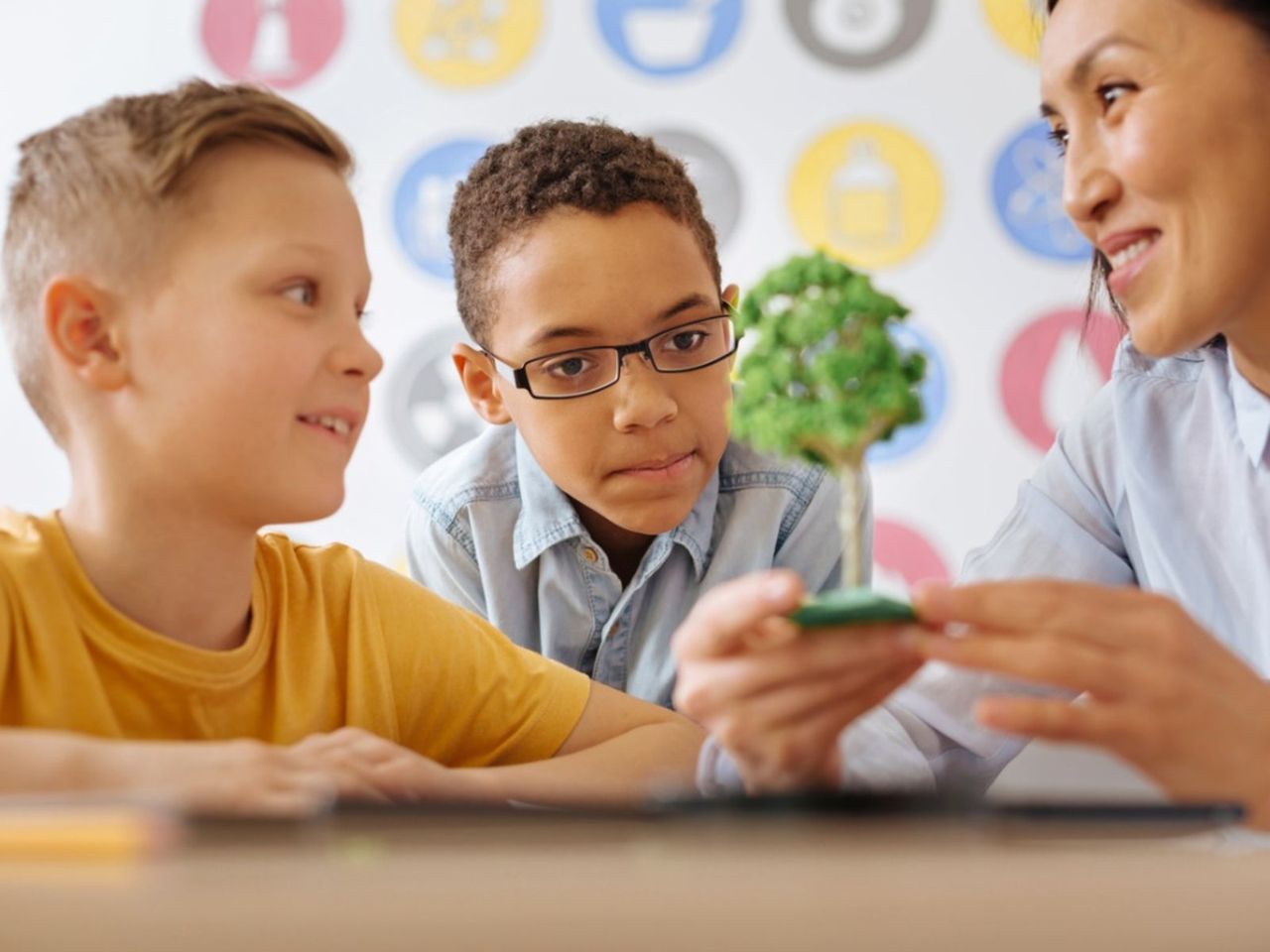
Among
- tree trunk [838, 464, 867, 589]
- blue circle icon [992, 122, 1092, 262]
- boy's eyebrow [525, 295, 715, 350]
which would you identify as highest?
blue circle icon [992, 122, 1092, 262]

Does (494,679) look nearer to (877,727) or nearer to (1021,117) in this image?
(877,727)

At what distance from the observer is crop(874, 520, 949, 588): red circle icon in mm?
2979

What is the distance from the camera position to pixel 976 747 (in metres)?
1.25

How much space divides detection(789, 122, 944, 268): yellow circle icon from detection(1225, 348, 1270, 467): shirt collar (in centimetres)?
172

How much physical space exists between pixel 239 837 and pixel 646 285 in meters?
1.19

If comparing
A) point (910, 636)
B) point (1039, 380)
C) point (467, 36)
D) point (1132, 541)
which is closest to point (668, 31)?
point (467, 36)

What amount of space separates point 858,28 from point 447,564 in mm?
1804

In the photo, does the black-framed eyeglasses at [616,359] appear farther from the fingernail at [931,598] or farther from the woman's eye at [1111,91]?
the fingernail at [931,598]

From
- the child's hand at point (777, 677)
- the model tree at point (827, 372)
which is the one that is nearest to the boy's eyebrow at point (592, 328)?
the model tree at point (827, 372)

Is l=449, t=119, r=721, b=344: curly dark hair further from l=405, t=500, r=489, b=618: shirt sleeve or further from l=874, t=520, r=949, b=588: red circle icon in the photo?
l=874, t=520, r=949, b=588: red circle icon

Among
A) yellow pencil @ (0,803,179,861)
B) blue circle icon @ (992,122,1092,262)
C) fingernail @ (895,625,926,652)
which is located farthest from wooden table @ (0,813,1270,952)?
blue circle icon @ (992,122,1092,262)

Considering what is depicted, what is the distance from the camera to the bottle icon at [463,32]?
3008mm

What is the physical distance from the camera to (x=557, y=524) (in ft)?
5.92

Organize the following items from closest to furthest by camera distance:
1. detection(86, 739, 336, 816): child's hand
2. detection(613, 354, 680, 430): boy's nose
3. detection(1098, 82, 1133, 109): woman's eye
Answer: detection(86, 739, 336, 816): child's hand < detection(1098, 82, 1133, 109): woman's eye < detection(613, 354, 680, 430): boy's nose
